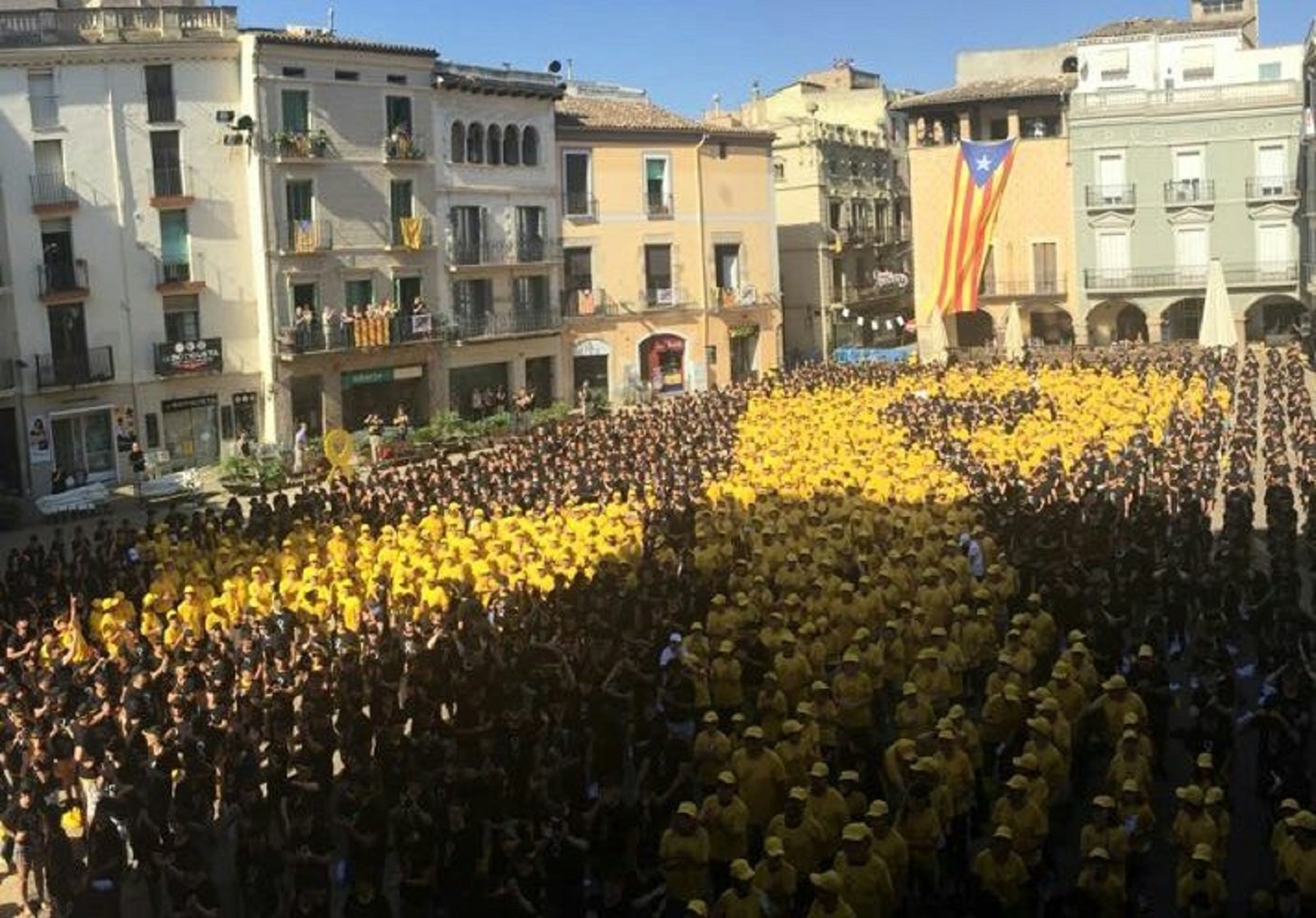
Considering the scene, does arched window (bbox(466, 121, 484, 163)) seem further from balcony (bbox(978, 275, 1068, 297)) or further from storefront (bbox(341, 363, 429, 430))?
balcony (bbox(978, 275, 1068, 297))

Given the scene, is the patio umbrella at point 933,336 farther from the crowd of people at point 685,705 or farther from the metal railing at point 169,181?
the crowd of people at point 685,705

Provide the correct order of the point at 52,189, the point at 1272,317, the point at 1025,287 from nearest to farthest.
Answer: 1. the point at 52,189
2. the point at 1272,317
3. the point at 1025,287

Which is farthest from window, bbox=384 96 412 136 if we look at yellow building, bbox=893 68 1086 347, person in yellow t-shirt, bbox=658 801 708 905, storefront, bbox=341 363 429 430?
person in yellow t-shirt, bbox=658 801 708 905

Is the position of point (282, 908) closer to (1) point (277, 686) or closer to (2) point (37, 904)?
(2) point (37, 904)

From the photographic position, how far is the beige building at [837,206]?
6506cm

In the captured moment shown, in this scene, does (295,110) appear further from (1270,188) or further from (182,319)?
(1270,188)

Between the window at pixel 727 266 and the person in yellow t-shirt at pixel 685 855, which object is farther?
the window at pixel 727 266

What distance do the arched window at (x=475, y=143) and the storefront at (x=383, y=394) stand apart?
6907 mm

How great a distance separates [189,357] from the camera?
38.1 m

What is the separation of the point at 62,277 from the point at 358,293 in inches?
327

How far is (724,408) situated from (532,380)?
11896mm

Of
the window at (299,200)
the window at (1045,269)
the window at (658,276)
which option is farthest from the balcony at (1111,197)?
the window at (299,200)

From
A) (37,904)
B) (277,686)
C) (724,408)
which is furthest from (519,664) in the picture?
(724,408)

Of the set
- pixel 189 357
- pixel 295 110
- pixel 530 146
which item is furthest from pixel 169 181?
pixel 530 146
